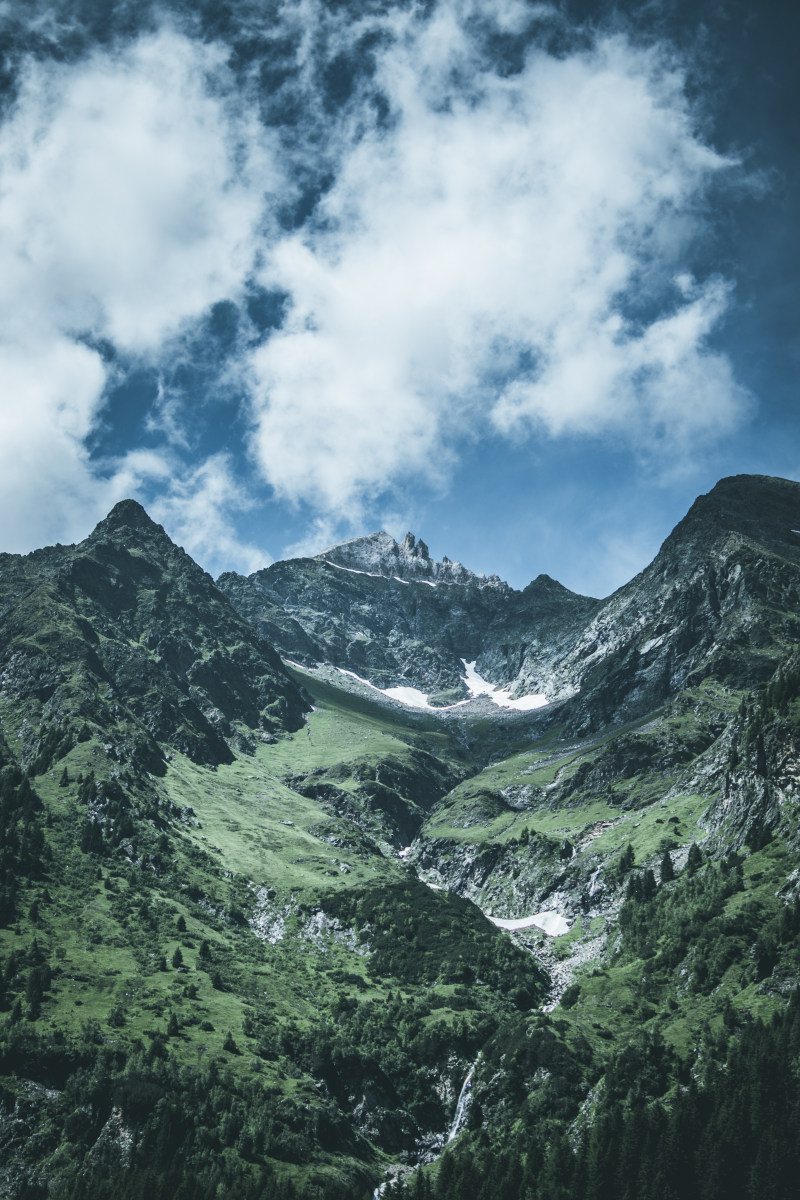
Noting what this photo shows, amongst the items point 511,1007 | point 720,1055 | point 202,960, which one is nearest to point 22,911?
point 202,960

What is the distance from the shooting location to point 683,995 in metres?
147

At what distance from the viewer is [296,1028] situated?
165 m

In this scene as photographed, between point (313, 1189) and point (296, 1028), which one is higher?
point (296, 1028)

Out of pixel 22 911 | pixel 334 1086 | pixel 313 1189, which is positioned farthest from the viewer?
pixel 22 911

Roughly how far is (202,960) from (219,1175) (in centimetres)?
7577

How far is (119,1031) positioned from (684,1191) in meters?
97.7

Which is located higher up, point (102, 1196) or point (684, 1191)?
point (684, 1191)

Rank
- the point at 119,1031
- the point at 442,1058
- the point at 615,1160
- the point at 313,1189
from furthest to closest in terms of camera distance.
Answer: the point at 442,1058
the point at 119,1031
the point at 313,1189
the point at 615,1160

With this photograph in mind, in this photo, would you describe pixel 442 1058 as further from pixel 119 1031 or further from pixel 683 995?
pixel 119 1031

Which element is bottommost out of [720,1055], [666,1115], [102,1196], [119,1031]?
[102,1196]

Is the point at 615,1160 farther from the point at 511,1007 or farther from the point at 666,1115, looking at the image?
the point at 511,1007

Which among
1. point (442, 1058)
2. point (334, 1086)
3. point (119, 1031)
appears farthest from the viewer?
point (442, 1058)

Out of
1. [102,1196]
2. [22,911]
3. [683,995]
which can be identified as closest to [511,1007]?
[683,995]

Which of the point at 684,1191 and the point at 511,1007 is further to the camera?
the point at 511,1007
